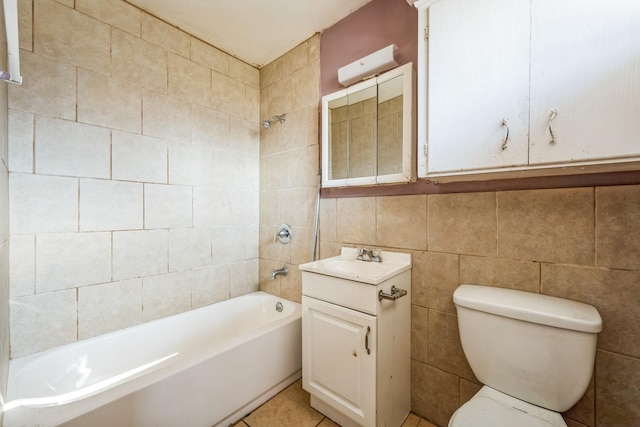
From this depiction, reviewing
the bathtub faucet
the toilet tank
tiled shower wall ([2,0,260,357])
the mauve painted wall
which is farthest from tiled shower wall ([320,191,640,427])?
tiled shower wall ([2,0,260,357])

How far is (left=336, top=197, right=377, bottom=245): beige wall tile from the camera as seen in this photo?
1628 millimetres

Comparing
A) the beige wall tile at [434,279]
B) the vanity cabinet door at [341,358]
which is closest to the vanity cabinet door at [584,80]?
the beige wall tile at [434,279]

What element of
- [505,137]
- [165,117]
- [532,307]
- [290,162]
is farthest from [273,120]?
[532,307]

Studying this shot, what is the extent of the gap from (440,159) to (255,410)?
1.70 m

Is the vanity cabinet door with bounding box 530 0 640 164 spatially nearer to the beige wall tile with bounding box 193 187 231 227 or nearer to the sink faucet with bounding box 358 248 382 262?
the sink faucet with bounding box 358 248 382 262

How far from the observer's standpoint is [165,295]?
179cm

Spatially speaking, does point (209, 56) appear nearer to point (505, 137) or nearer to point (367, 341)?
point (505, 137)

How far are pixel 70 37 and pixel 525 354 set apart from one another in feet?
8.79

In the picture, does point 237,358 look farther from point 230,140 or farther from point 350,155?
point 230,140

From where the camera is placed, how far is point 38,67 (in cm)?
132

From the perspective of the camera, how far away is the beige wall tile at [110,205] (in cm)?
147

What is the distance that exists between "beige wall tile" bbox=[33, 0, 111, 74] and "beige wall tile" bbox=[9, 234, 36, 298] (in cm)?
98

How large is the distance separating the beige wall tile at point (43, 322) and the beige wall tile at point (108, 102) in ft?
3.26

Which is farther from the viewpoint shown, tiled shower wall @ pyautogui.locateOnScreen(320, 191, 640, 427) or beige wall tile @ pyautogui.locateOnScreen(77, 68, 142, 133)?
beige wall tile @ pyautogui.locateOnScreen(77, 68, 142, 133)
